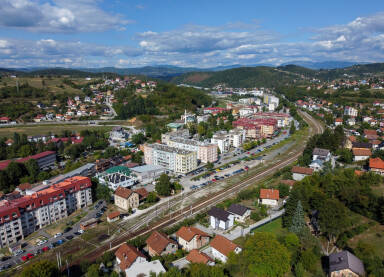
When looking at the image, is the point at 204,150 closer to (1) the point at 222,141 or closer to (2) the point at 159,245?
(1) the point at 222,141

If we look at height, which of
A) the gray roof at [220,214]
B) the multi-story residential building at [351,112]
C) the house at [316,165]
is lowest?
the gray roof at [220,214]

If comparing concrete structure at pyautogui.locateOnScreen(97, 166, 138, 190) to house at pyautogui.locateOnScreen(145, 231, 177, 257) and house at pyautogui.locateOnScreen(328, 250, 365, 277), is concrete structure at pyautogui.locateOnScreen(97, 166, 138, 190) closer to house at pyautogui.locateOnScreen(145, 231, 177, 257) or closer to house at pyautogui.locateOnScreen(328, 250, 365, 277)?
house at pyautogui.locateOnScreen(145, 231, 177, 257)

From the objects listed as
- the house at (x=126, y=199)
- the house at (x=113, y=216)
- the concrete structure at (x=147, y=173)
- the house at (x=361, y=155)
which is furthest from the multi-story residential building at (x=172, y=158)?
the house at (x=361, y=155)

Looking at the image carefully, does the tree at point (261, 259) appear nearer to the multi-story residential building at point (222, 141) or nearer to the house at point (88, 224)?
the house at point (88, 224)

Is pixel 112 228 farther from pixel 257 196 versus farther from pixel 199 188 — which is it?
pixel 257 196

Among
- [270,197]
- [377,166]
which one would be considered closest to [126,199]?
[270,197]
